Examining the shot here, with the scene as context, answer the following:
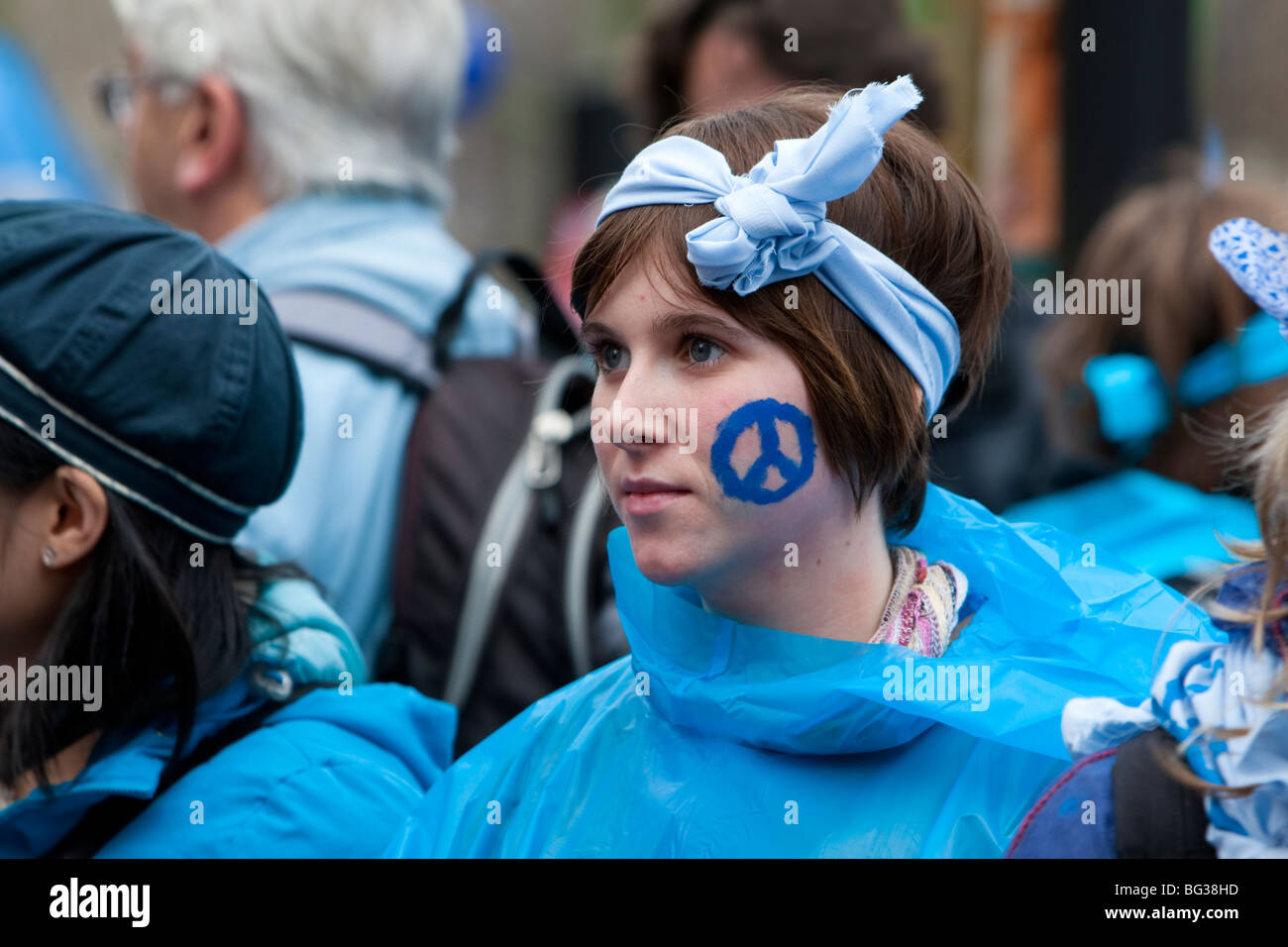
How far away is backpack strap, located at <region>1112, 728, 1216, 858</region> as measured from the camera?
1.44 m

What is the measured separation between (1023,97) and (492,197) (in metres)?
7.55

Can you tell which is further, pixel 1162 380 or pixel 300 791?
pixel 1162 380

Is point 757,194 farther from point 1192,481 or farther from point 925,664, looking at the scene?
point 1192,481

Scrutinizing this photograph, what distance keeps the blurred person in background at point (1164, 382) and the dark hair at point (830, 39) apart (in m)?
0.74

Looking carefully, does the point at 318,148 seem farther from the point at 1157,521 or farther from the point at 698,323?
the point at 1157,521

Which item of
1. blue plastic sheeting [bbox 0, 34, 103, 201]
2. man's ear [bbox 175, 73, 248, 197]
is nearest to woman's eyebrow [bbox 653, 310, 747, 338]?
man's ear [bbox 175, 73, 248, 197]

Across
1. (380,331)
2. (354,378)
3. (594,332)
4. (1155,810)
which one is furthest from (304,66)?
(1155,810)

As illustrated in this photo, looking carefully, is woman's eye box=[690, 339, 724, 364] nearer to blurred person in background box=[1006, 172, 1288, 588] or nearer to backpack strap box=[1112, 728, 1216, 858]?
backpack strap box=[1112, 728, 1216, 858]

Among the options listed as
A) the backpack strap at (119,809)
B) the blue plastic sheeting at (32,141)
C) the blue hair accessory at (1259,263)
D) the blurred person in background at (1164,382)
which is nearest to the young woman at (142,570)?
the backpack strap at (119,809)

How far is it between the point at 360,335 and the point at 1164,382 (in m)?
1.68

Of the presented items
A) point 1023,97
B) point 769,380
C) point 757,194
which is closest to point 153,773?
point 769,380

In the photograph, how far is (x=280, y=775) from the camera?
209 cm

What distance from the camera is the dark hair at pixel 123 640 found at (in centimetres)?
206

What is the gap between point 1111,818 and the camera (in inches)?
58.4
